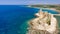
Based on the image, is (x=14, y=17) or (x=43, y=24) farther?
(x=14, y=17)

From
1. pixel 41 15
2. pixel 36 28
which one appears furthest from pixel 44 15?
pixel 36 28

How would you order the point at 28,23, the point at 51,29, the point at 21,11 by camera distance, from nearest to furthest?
the point at 51,29, the point at 28,23, the point at 21,11

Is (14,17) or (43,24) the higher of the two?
(14,17)
